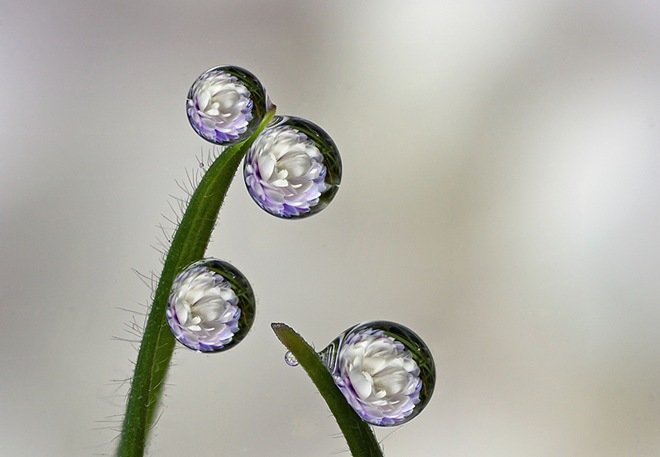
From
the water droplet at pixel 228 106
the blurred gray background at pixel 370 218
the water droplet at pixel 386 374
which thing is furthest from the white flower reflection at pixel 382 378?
the blurred gray background at pixel 370 218

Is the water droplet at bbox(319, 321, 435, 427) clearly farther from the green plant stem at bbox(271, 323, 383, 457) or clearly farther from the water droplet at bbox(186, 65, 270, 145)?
the water droplet at bbox(186, 65, 270, 145)

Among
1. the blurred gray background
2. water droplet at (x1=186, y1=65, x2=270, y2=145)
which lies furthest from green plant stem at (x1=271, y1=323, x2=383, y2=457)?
the blurred gray background

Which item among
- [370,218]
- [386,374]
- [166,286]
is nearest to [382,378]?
[386,374]

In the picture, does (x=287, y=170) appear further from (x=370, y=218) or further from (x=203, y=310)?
(x=370, y=218)

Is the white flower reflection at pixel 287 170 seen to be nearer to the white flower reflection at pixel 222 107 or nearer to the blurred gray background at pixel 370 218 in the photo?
the white flower reflection at pixel 222 107

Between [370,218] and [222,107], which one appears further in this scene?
[370,218]

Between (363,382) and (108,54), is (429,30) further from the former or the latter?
(363,382)
